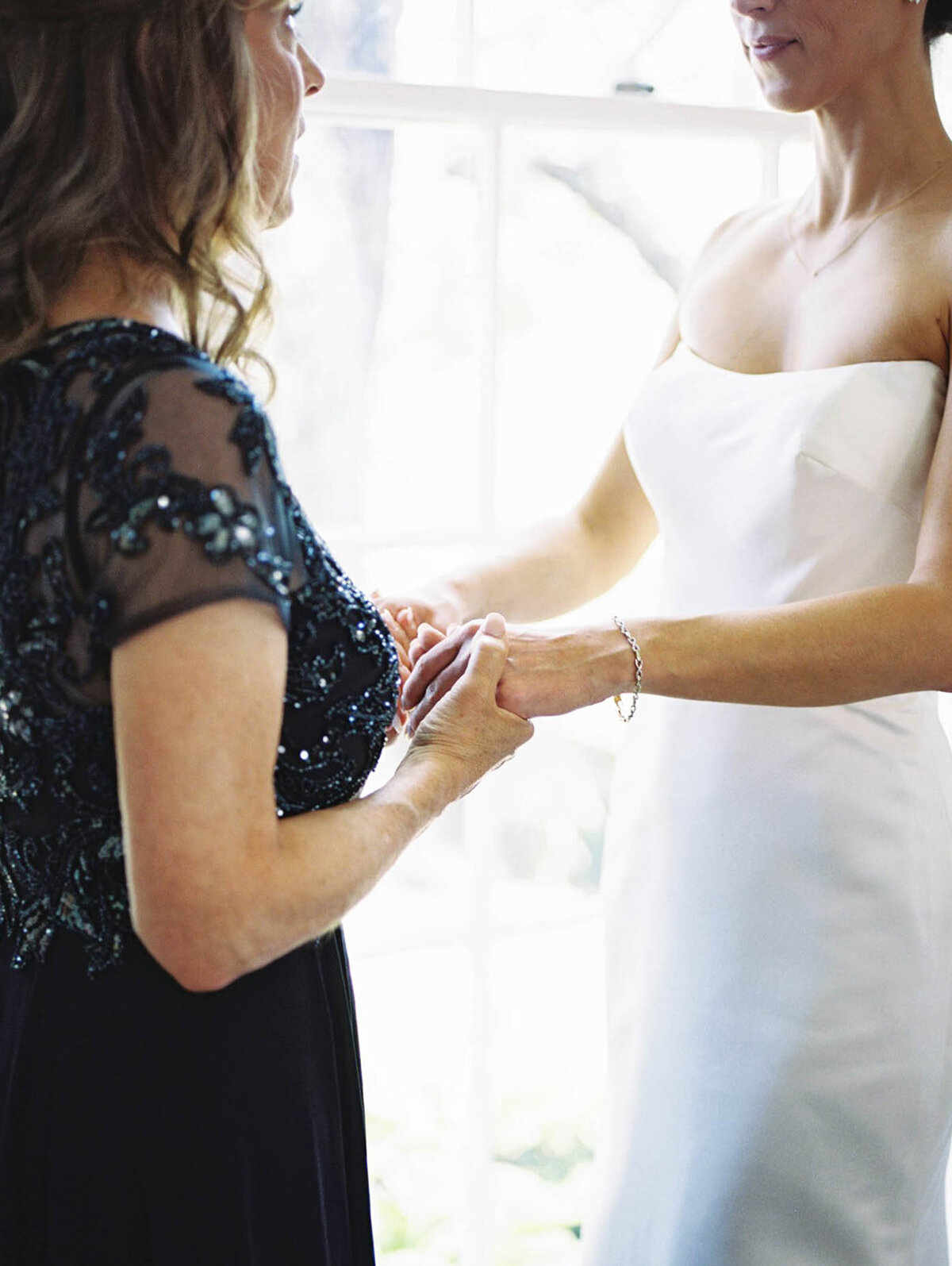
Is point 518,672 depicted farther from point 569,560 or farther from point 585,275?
point 585,275

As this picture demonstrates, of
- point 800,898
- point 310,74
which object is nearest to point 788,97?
point 310,74

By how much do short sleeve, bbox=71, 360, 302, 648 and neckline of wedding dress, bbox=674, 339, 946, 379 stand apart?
0.89 meters

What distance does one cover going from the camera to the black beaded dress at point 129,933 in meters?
0.94

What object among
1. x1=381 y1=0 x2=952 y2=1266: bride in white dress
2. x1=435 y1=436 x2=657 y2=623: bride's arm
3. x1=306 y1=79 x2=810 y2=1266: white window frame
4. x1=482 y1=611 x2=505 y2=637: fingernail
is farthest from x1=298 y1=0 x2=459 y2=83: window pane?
x1=482 y1=611 x2=505 y2=637: fingernail

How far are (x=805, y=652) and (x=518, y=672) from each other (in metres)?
0.32

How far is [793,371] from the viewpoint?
5.58 feet

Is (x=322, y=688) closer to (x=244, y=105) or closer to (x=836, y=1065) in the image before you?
(x=244, y=105)

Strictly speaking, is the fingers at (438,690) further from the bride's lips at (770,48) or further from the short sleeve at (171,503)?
the bride's lips at (770,48)

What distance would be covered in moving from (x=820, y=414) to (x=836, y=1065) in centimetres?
79

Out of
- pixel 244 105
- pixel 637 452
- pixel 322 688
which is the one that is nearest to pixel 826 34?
pixel 637 452

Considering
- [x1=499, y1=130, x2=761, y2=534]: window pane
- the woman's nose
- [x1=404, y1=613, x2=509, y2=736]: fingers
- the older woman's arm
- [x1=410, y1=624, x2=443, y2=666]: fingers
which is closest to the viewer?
the older woman's arm

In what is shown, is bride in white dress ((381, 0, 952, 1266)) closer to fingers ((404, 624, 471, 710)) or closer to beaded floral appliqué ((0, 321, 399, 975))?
fingers ((404, 624, 471, 710))

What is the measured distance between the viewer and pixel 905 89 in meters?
1.63

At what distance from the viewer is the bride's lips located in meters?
1.59
